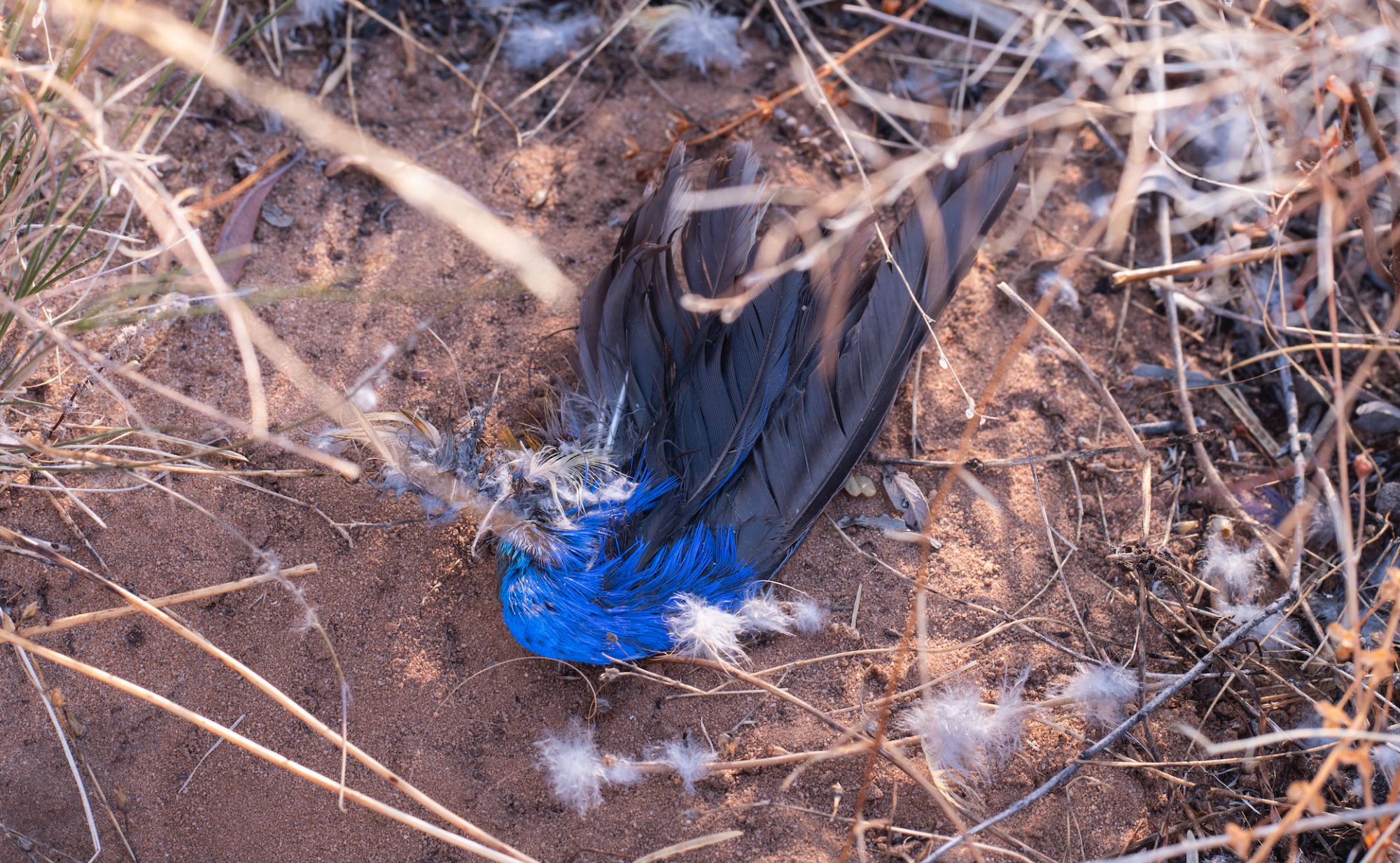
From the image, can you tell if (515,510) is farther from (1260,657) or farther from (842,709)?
(1260,657)

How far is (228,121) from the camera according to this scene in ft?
7.79

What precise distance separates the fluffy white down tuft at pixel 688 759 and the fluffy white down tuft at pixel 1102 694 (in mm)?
829

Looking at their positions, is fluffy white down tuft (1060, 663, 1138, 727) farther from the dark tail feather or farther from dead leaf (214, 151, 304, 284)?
dead leaf (214, 151, 304, 284)

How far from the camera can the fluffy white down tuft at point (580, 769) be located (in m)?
1.76

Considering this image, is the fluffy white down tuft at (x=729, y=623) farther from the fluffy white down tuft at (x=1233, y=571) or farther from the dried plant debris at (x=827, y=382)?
the fluffy white down tuft at (x=1233, y=571)

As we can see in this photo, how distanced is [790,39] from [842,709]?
6.89ft

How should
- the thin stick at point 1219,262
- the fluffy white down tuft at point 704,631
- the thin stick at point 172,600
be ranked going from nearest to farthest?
the thin stick at point 172,600, the fluffy white down tuft at point 704,631, the thin stick at point 1219,262

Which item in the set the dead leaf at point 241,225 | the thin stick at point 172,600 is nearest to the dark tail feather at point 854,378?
the thin stick at point 172,600

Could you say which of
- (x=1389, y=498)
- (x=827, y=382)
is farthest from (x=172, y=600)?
(x=1389, y=498)

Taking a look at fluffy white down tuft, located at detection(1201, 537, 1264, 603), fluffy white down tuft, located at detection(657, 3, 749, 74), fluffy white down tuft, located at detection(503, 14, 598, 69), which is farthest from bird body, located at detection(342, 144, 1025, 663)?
fluffy white down tuft, located at detection(1201, 537, 1264, 603)

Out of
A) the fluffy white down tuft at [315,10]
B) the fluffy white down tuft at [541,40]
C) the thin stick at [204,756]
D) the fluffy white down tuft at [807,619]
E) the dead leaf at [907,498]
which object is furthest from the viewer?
the fluffy white down tuft at [541,40]

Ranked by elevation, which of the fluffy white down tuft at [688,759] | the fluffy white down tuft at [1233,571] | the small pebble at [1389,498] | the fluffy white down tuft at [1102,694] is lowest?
the fluffy white down tuft at [688,759]

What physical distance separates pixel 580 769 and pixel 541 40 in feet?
6.93

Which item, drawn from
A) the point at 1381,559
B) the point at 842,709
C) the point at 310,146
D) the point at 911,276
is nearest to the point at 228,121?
the point at 310,146
